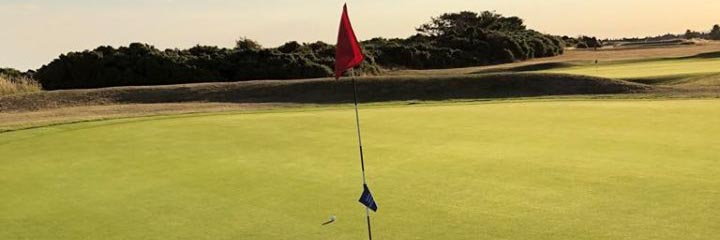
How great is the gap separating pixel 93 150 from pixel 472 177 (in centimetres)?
487

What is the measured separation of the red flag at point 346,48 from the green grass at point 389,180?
1.04m

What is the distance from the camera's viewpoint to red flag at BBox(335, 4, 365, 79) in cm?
385

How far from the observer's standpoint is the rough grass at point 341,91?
59.2 feet

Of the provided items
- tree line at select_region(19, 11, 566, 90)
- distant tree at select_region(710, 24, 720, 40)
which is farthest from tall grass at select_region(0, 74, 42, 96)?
distant tree at select_region(710, 24, 720, 40)

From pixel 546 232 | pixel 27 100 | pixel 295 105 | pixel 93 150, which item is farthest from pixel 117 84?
pixel 546 232

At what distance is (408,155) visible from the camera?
23.9ft

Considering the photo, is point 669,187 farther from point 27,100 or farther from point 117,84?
point 117,84

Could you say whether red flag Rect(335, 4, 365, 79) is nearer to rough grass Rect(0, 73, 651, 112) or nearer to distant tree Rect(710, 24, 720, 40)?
rough grass Rect(0, 73, 651, 112)

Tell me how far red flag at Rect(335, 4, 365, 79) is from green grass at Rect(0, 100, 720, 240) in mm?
1044

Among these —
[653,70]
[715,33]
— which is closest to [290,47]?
[653,70]

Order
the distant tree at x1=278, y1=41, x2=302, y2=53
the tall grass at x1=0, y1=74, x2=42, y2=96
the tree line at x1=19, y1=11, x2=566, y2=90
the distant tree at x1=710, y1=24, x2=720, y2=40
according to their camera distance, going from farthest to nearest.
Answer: the distant tree at x1=710, y1=24, x2=720, y2=40, the distant tree at x1=278, y1=41, x2=302, y2=53, the tree line at x1=19, y1=11, x2=566, y2=90, the tall grass at x1=0, y1=74, x2=42, y2=96

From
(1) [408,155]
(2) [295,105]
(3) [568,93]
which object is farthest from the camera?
(2) [295,105]

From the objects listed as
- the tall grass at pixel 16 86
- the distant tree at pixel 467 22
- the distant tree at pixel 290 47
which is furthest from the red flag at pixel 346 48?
the distant tree at pixel 467 22

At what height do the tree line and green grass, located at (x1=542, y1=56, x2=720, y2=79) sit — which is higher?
the tree line
